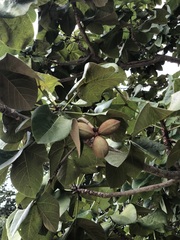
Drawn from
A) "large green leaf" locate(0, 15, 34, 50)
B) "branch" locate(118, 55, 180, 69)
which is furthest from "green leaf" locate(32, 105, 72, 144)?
"branch" locate(118, 55, 180, 69)

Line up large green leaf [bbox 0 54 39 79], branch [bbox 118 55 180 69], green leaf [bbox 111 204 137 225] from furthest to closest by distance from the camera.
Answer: branch [bbox 118 55 180 69]
green leaf [bbox 111 204 137 225]
large green leaf [bbox 0 54 39 79]

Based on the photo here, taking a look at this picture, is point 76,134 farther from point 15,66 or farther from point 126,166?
point 126,166

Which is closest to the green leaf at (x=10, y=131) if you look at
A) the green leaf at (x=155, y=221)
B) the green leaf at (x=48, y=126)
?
the green leaf at (x=48, y=126)

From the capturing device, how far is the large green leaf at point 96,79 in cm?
71

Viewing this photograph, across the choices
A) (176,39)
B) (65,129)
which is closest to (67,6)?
(176,39)

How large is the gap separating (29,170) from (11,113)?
121mm

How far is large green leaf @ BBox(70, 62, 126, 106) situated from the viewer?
710 mm

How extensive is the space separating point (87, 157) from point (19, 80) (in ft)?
1.05

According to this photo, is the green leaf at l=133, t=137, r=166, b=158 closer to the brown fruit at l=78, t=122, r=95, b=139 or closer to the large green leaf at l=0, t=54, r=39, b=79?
the brown fruit at l=78, t=122, r=95, b=139

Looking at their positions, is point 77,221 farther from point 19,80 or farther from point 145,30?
point 145,30

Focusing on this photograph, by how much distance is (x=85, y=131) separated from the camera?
0.66 meters

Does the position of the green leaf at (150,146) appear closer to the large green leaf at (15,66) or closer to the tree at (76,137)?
the tree at (76,137)

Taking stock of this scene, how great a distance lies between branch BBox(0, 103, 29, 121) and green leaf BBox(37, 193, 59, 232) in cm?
21

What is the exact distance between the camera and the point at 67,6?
1390 millimetres
